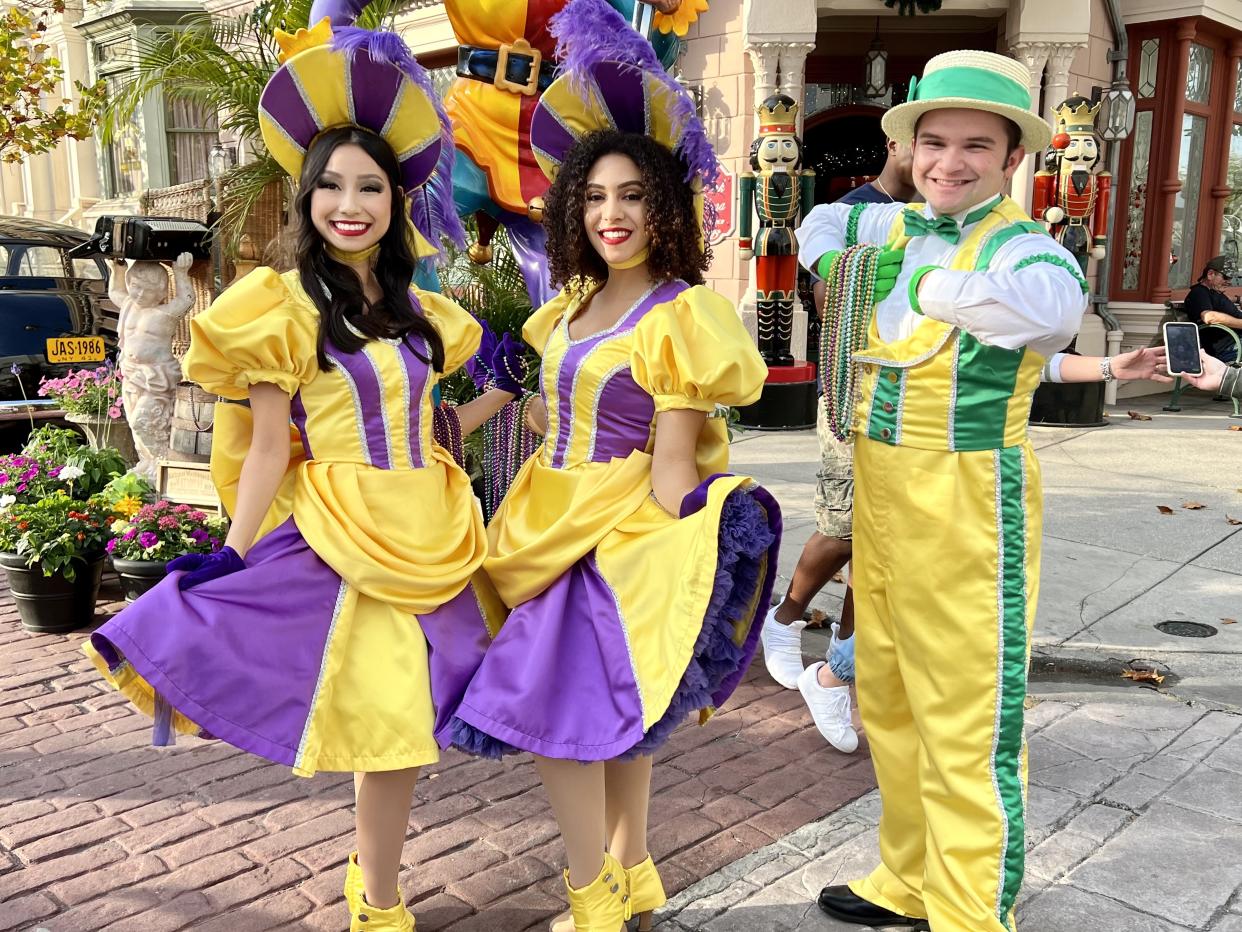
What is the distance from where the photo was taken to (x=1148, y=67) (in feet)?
34.6

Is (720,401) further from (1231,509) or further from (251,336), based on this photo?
(1231,509)

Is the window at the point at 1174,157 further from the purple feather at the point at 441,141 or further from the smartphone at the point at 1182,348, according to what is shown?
the smartphone at the point at 1182,348

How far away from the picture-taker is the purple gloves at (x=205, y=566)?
2109 millimetres

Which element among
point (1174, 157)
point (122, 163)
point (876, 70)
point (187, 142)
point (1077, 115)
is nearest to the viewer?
point (1077, 115)

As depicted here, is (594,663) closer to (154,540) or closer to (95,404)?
(154,540)

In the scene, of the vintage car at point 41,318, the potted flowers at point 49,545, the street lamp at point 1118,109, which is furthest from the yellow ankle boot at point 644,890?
the street lamp at point 1118,109

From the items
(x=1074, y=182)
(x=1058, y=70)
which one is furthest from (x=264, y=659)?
(x=1058, y=70)

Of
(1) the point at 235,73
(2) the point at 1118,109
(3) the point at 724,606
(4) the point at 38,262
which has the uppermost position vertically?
(2) the point at 1118,109

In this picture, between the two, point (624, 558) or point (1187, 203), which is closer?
point (624, 558)

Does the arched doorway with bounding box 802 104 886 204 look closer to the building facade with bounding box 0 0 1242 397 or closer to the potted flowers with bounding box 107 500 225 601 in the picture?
the building facade with bounding box 0 0 1242 397

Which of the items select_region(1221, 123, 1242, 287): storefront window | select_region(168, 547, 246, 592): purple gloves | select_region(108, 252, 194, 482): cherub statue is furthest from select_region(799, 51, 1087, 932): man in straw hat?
select_region(1221, 123, 1242, 287): storefront window

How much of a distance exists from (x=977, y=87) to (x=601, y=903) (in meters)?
1.90

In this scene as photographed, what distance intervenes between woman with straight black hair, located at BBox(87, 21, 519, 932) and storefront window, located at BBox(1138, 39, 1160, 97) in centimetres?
1036

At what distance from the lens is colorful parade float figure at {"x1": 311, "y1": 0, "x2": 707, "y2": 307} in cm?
352
